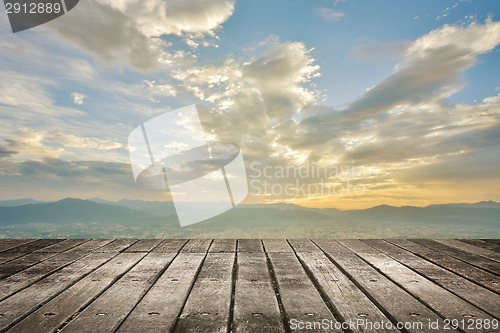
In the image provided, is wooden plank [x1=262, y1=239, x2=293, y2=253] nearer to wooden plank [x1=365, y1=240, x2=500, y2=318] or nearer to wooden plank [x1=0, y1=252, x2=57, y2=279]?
wooden plank [x1=365, y1=240, x2=500, y2=318]

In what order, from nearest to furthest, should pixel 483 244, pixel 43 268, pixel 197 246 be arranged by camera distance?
pixel 43 268
pixel 197 246
pixel 483 244

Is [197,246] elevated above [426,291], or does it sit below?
above

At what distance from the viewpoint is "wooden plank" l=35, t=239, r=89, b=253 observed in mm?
3432

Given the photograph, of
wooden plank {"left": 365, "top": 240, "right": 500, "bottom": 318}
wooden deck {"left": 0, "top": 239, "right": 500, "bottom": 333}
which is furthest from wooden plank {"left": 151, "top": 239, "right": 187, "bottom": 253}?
wooden plank {"left": 365, "top": 240, "right": 500, "bottom": 318}

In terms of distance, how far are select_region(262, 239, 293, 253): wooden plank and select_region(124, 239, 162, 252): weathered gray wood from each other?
1421mm

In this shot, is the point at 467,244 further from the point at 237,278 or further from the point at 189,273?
the point at 189,273

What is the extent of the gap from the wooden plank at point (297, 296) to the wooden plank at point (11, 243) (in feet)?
10.9

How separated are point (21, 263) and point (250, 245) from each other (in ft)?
7.97

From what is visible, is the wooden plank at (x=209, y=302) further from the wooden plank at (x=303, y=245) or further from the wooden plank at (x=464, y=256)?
the wooden plank at (x=464, y=256)

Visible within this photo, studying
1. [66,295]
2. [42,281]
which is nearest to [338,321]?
[66,295]

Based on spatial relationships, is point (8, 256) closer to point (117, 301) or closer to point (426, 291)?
point (117, 301)

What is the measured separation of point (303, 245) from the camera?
11.9 ft

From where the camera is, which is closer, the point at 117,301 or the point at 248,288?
→ the point at 117,301

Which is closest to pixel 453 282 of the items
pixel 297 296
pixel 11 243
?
pixel 297 296
